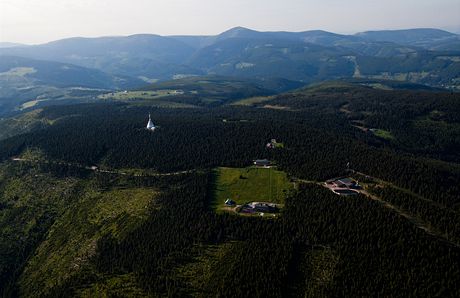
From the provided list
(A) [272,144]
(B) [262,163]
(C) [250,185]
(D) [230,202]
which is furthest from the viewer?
(A) [272,144]

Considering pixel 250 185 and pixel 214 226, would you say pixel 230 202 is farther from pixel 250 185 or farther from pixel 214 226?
pixel 214 226

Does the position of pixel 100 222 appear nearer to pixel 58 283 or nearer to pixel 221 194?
pixel 58 283

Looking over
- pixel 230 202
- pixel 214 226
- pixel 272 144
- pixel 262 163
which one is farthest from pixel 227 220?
pixel 272 144

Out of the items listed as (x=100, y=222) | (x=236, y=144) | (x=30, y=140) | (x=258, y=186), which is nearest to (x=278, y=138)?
(x=236, y=144)

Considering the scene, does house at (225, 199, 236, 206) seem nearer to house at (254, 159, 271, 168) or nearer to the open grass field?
the open grass field

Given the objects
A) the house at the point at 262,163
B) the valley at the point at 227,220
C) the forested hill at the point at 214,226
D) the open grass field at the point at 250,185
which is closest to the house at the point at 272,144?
the valley at the point at 227,220
